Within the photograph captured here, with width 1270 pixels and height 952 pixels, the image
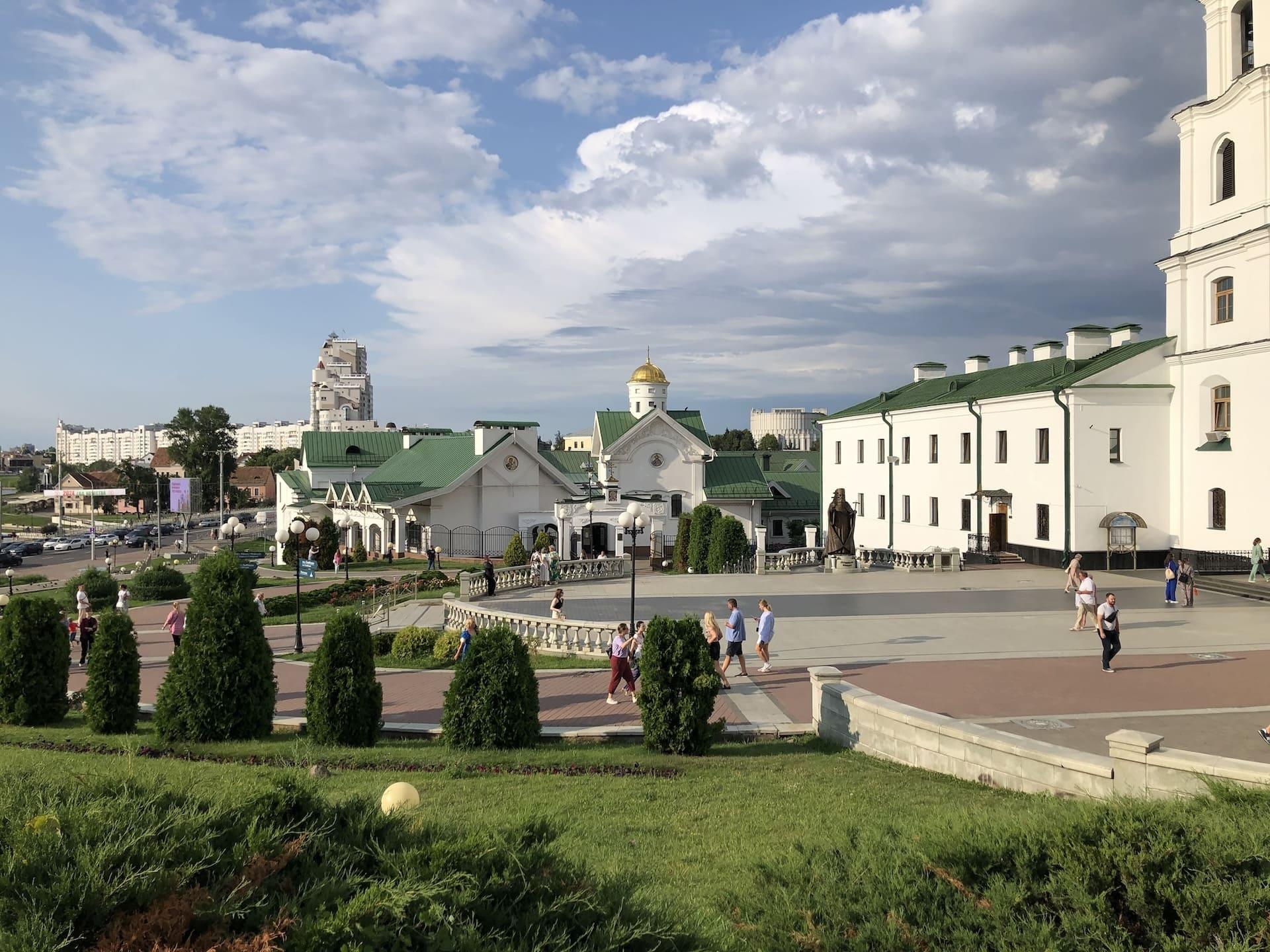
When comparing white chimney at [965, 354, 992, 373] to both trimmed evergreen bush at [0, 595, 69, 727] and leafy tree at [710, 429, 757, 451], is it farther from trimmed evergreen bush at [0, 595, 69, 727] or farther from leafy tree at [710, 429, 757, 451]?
leafy tree at [710, 429, 757, 451]

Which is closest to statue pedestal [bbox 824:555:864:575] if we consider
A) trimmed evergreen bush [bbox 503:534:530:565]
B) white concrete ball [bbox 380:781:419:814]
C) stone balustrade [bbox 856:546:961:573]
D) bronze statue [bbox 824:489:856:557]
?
stone balustrade [bbox 856:546:961:573]

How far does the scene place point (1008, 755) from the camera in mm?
8766

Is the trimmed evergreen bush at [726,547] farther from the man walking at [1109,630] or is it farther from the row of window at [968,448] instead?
the man walking at [1109,630]

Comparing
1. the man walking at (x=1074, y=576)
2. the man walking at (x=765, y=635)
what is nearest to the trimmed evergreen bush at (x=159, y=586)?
the man walking at (x=765, y=635)

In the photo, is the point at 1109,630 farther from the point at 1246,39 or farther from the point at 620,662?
the point at 1246,39

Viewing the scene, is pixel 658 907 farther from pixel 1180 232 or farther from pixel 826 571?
pixel 1180 232

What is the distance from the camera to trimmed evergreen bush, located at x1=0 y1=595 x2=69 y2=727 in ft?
42.6

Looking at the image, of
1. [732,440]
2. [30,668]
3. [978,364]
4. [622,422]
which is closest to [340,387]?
[732,440]

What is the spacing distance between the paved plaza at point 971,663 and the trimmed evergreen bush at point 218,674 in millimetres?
1848

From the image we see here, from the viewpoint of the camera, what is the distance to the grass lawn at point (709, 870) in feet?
11.1

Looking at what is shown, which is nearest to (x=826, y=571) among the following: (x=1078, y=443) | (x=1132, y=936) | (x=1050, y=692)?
(x=1078, y=443)

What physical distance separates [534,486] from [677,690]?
37316mm

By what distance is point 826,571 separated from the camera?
32156mm

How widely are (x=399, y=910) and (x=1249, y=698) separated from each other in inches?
528
